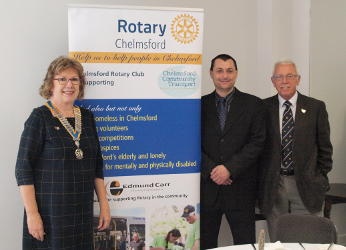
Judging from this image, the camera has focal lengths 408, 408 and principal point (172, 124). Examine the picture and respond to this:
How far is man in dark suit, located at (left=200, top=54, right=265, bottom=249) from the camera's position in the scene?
9.32 feet

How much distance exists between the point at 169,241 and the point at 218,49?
1811mm

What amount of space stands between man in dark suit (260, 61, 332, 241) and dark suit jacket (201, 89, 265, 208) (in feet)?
0.35

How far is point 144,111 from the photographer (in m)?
2.73

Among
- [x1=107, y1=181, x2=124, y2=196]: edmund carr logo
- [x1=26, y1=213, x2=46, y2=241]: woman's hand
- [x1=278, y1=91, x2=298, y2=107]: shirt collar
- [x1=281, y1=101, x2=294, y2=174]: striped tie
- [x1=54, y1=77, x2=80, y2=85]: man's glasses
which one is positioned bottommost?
[x1=26, y1=213, x2=46, y2=241]: woman's hand

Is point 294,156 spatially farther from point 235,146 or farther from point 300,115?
point 235,146

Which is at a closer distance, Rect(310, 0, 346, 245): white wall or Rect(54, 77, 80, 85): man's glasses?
Rect(54, 77, 80, 85): man's glasses

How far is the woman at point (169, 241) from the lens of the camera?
280 cm

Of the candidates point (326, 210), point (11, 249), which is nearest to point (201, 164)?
point (326, 210)

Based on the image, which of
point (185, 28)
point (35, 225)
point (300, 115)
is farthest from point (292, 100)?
point (35, 225)

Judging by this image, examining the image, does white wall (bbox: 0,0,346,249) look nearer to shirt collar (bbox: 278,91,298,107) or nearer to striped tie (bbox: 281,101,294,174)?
shirt collar (bbox: 278,91,298,107)

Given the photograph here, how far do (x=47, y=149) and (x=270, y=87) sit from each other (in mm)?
2408

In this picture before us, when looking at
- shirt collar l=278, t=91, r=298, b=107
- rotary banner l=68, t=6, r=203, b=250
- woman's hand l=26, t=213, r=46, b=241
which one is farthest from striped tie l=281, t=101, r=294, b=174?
woman's hand l=26, t=213, r=46, b=241

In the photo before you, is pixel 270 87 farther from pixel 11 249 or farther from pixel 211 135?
pixel 11 249

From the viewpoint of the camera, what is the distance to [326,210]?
3.48 m
